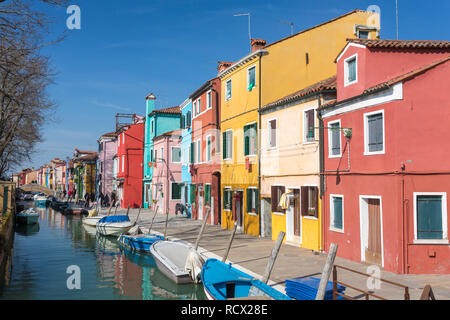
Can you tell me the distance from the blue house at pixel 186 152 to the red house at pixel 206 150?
55.0 inches

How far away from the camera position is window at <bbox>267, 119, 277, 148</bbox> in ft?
66.8

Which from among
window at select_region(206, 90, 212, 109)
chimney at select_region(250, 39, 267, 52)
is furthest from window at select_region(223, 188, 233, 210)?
chimney at select_region(250, 39, 267, 52)

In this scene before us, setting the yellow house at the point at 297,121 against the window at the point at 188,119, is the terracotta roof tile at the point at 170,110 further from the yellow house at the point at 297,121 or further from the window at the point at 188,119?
the yellow house at the point at 297,121

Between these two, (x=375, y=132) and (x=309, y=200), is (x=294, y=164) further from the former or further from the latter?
(x=375, y=132)

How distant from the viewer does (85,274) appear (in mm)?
16391

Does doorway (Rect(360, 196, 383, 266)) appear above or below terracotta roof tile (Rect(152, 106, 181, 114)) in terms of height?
below

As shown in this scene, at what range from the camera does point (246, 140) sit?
22984 millimetres

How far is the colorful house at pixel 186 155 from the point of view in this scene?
3331 cm

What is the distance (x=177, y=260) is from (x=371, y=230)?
727 centimetres

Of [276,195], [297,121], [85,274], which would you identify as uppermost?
[297,121]

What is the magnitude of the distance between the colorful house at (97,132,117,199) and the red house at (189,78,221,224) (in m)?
27.5

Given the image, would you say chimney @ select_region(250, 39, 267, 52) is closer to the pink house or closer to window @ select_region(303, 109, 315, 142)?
window @ select_region(303, 109, 315, 142)

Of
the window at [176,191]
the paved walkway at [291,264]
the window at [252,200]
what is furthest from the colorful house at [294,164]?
the window at [176,191]

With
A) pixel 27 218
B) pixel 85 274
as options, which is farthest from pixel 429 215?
pixel 27 218
